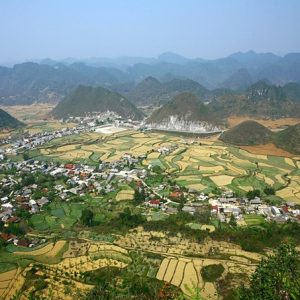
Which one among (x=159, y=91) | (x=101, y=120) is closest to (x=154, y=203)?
(x=101, y=120)

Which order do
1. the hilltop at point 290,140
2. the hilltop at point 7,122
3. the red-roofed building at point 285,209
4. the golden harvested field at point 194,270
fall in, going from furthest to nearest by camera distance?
the hilltop at point 7,122 → the hilltop at point 290,140 → the red-roofed building at point 285,209 → the golden harvested field at point 194,270

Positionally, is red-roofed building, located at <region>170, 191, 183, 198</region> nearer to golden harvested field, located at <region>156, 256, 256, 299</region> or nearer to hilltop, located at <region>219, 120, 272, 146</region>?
golden harvested field, located at <region>156, 256, 256, 299</region>

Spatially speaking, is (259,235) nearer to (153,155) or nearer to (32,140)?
(153,155)

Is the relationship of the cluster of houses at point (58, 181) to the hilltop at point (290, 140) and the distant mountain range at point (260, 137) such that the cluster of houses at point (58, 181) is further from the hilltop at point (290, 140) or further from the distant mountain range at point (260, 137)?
the hilltop at point (290, 140)

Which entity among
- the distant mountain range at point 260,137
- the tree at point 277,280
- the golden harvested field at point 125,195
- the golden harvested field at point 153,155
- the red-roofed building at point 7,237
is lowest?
the distant mountain range at point 260,137

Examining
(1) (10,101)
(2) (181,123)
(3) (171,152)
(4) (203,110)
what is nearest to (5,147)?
(3) (171,152)

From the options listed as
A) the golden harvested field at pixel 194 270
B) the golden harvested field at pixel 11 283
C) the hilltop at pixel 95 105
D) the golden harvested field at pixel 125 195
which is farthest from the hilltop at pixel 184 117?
the golden harvested field at pixel 11 283
